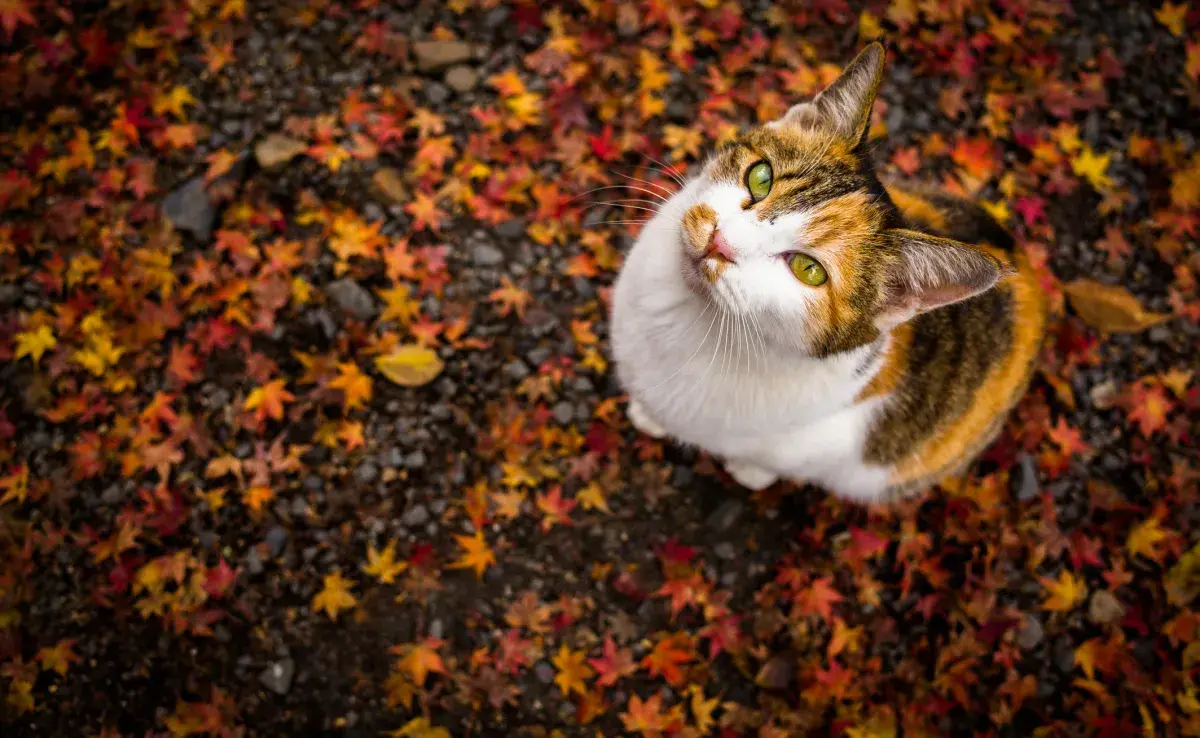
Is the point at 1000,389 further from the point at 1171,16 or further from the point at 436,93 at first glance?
the point at 1171,16

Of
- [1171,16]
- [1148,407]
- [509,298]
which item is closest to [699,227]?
[509,298]

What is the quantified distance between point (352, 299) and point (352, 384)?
0.48 m

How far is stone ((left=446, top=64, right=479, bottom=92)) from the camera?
4.07m

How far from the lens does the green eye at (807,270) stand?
6.57 ft

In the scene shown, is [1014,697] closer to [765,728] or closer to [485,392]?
[765,728]

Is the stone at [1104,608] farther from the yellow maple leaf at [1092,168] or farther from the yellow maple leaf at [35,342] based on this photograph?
the yellow maple leaf at [35,342]

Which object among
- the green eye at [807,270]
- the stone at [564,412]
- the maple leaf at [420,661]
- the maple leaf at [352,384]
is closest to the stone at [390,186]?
the maple leaf at [352,384]

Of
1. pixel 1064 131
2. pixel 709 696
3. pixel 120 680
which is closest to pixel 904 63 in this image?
pixel 1064 131

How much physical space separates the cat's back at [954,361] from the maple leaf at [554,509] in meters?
1.51

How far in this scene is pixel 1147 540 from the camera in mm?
3584

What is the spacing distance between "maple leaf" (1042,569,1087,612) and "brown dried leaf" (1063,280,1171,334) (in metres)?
1.51

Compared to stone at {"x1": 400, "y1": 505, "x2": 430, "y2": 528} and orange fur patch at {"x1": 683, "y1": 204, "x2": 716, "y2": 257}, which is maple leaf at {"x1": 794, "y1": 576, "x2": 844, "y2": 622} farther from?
orange fur patch at {"x1": 683, "y1": 204, "x2": 716, "y2": 257}

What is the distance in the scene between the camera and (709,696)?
132 inches

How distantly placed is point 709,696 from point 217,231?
11.8 ft
